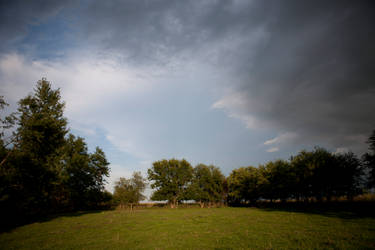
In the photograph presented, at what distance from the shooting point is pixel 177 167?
74.8 m

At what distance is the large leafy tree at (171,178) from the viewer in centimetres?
7012

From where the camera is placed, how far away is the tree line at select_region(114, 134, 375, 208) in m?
43.0

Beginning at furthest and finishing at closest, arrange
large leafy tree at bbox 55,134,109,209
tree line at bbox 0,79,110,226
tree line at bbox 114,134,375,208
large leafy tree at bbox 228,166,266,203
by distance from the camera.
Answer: large leafy tree at bbox 228,166,266,203 → large leafy tree at bbox 55,134,109,209 → tree line at bbox 114,134,375,208 → tree line at bbox 0,79,110,226

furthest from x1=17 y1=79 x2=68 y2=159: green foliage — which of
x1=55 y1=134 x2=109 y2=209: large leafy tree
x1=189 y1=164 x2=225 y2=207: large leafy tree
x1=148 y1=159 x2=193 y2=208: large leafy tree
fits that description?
x1=189 y1=164 x2=225 y2=207: large leafy tree

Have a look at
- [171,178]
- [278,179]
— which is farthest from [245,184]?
[171,178]

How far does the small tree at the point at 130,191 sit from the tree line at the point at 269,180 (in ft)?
1.46

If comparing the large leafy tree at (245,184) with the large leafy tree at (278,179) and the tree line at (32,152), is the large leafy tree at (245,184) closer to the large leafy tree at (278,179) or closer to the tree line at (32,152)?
the large leafy tree at (278,179)

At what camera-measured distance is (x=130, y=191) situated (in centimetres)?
7575

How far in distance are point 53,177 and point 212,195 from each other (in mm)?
60692

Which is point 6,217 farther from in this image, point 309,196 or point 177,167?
point 309,196

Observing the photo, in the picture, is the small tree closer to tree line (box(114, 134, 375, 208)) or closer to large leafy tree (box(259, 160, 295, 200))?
tree line (box(114, 134, 375, 208))

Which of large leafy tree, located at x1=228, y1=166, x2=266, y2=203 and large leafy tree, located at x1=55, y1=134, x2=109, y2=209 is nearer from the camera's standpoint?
large leafy tree, located at x1=55, y1=134, x2=109, y2=209

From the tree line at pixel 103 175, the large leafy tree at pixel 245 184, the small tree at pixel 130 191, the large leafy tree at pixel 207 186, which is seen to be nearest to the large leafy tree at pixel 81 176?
the tree line at pixel 103 175

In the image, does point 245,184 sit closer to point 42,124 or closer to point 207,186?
point 207,186
